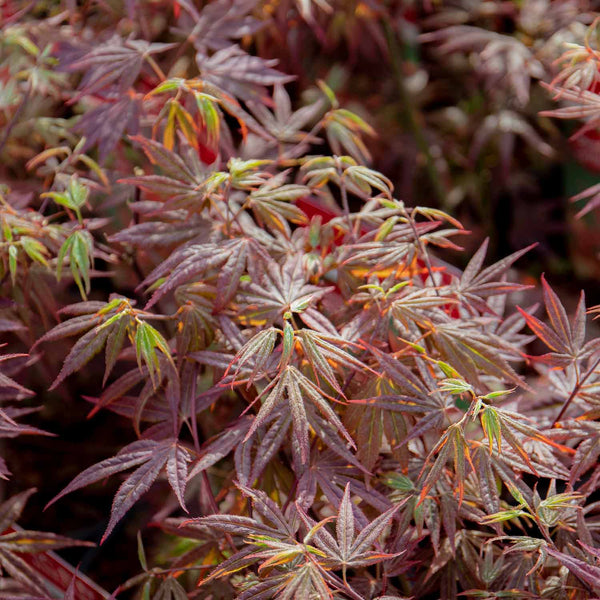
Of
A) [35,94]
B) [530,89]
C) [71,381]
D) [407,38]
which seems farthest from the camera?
[407,38]

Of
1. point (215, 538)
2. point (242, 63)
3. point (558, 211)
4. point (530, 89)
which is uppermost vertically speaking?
point (242, 63)

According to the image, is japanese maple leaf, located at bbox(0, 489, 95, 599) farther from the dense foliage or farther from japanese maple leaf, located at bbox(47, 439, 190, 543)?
japanese maple leaf, located at bbox(47, 439, 190, 543)

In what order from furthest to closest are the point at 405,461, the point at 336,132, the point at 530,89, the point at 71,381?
the point at 530,89
the point at 71,381
the point at 336,132
the point at 405,461

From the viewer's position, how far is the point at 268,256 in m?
0.90

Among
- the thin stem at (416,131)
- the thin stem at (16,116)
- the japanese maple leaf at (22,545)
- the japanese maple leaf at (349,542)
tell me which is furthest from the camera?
the thin stem at (416,131)

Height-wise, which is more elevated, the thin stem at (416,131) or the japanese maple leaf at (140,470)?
the japanese maple leaf at (140,470)

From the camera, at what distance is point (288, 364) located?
786 mm

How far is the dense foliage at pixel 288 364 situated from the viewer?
29.8 inches

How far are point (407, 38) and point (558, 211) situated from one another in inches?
29.2

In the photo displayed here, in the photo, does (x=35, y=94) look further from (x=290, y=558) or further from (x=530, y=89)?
(x=530, y=89)

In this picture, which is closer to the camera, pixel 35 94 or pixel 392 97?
pixel 35 94

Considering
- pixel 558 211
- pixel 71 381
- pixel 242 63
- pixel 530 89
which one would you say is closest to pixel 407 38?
pixel 530 89

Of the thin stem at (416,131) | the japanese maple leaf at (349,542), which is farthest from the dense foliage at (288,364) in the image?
the thin stem at (416,131)

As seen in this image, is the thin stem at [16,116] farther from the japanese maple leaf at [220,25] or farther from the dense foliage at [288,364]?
the japanese maple leaf at [220,25]
